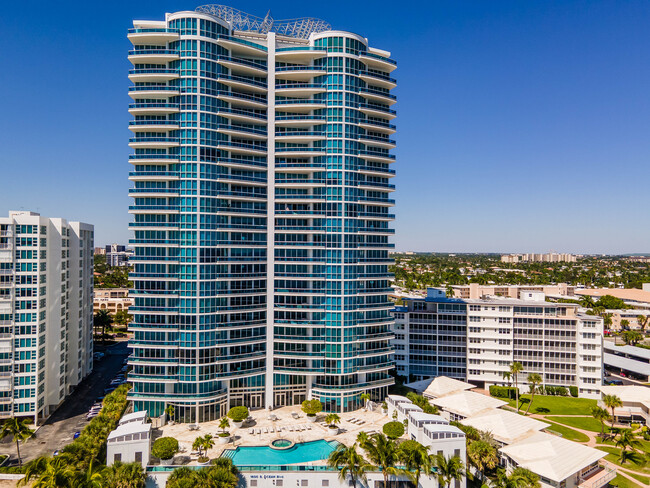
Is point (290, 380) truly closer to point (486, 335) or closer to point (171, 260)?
point (171, 260)

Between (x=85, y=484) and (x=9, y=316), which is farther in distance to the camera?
(x=9, y=316)

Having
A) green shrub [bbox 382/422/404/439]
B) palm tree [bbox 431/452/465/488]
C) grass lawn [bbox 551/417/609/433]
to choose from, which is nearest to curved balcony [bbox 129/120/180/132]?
green shrub [bbox 382/422/404/439]

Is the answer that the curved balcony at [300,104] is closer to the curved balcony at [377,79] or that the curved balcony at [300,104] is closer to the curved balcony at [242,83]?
the curved balcony at [242,83]

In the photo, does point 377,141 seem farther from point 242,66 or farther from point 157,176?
point 157,176

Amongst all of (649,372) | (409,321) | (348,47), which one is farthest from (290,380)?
(649,372)

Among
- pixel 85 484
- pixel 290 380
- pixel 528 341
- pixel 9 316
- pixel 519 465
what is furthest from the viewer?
pixel 528 341

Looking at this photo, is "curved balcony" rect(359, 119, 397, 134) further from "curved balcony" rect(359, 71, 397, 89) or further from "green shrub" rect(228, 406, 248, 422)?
"green shrub" rect(228, 406, 248, 422)

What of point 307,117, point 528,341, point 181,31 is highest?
point 181,31
